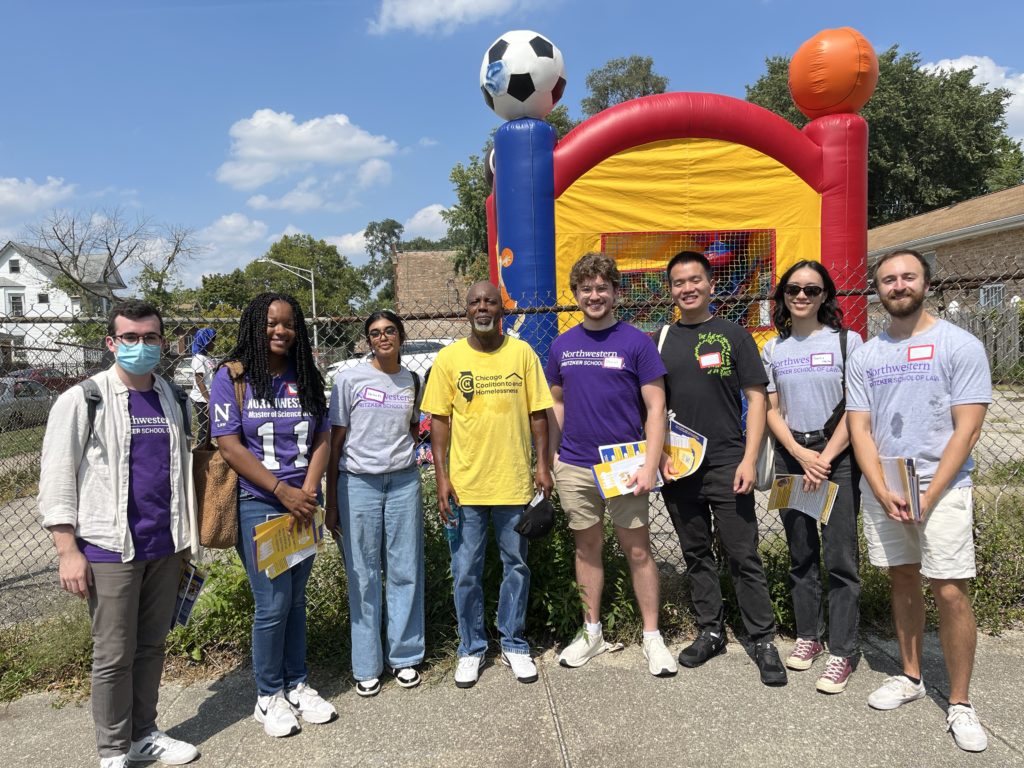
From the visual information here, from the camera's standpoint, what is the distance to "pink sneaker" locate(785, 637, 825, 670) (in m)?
3.31

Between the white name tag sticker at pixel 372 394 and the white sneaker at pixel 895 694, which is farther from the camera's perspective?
the white name tag sticker at pixel 372 394

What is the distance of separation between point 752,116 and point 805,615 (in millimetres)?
7197

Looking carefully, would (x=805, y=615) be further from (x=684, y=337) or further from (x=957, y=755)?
(x=684, y=337)

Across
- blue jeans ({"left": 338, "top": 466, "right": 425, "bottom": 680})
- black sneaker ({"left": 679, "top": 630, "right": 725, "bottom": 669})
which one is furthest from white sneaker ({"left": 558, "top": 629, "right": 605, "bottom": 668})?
blue jeans ({"left": 338, "top": 466, "right": 425, "bottom": 680})

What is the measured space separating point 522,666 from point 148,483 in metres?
1.93

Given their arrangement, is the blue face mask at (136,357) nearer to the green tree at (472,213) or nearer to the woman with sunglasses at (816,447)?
the woman with sunglasses at (816,447)

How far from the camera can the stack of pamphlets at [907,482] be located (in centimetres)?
277

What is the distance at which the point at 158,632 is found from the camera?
279cm

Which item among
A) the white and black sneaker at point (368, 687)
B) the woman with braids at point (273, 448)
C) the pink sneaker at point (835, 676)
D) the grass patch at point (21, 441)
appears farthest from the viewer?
the grass patch at point (21, 441)

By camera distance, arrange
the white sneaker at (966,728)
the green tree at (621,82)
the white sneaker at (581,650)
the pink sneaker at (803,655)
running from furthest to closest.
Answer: the green tree at (621,82), the white sneaker at (581,650), the pink sneaker at (803,655), the white sneaker at (966,728)

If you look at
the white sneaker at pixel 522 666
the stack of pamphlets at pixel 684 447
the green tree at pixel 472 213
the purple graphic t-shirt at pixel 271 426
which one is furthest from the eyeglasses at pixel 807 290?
the green tree at pixel 472 213

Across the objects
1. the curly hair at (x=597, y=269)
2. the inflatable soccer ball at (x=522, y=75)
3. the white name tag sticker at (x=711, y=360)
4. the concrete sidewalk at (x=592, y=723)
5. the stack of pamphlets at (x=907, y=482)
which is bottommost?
the concrete sidewalk at (x=592, y=723)

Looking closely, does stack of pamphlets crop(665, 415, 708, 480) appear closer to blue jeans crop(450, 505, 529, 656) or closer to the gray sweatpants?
blue jeans crop(450, 505, 529, 656)

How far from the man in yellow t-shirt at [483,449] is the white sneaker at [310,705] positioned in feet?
2.02
